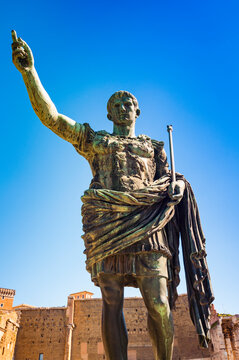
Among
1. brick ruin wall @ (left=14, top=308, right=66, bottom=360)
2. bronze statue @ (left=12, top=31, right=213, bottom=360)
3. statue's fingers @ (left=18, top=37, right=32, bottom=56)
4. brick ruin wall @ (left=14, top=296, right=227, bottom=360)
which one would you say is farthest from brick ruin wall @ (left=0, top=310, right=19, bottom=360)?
statue's fingers @ (left=18, top=37, right=32, bottom=56)

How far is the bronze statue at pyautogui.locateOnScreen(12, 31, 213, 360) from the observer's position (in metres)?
2.59

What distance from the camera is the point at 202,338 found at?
8.82 feet

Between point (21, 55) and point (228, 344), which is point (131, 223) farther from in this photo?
point (228, 344)

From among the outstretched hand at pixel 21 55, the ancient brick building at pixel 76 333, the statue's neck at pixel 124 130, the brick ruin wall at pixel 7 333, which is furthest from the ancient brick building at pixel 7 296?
the outstretched hand at pixel 21 55

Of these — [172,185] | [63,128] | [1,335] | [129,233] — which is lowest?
[129,233]

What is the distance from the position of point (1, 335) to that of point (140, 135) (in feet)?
86.0

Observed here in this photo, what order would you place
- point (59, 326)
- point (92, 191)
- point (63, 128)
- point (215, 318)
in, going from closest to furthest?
point (92, 191) < point (63, 128) < point (215, 318) < point (59, 326)

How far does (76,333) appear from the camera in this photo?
2708 cm

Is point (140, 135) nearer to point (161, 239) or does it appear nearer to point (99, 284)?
point (161, 239)

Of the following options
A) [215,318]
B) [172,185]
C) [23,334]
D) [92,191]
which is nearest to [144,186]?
[172,185]

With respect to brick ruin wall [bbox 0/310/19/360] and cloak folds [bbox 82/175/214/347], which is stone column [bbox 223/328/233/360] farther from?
cloak folds [bbox 82/175/214/347]

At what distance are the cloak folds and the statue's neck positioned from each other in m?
0.62

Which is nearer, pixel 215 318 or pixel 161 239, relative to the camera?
pixel 161 239

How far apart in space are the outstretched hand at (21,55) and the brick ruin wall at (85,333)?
25827mm
